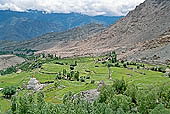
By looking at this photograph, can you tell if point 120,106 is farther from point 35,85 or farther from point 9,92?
point 35,85

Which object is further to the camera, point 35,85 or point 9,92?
point 35,85

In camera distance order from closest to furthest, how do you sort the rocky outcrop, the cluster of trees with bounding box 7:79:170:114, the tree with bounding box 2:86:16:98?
the cluster of trees with bounding box 7:79:170:114 → the tree with bounding box 2:86:16:98 → the rocky outcrop

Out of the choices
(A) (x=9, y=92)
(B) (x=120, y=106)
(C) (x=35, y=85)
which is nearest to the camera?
(B) (x=120, y=106)

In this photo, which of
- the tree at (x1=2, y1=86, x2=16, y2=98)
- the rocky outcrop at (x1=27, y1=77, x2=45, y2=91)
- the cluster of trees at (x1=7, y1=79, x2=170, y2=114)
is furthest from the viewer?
the rocky outcrop at (x1=27, y1=77, x2=45, y2=91)

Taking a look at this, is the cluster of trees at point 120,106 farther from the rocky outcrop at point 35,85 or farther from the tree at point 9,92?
the rocky outcrop at point 35,85

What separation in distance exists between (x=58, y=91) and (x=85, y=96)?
26.3 metres

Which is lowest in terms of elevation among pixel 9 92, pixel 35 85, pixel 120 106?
pixel 9 92

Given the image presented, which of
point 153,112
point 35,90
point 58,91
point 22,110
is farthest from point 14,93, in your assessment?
point 153,112

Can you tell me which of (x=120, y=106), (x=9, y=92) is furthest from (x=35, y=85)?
(x=120, y=106)

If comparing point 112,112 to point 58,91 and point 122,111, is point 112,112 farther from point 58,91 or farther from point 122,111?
point 58,91

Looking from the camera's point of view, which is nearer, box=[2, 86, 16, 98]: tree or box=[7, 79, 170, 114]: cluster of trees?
box=[7, 79, 170, 114]: cluster of trees

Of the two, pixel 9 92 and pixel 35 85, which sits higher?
pixel 35 85

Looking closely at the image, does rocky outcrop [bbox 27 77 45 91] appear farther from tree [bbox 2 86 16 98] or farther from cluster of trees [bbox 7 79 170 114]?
cluster of trees [bbox 7 79 170 114]

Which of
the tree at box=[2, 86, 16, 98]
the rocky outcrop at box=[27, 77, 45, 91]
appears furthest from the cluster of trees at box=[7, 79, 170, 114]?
the rocky outcrop at box=[27, 77, 45, 91]
